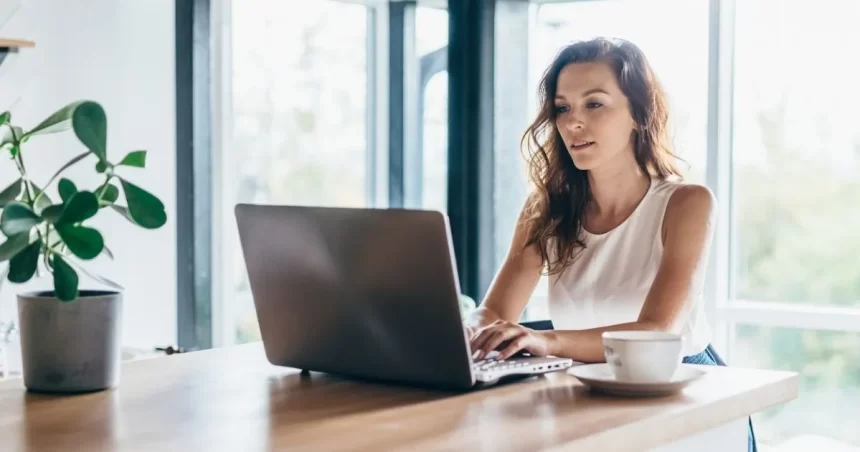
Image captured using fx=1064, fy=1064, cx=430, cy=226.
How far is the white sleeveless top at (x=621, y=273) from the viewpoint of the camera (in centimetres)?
215

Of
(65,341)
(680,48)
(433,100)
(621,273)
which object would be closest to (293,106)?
(433,100)

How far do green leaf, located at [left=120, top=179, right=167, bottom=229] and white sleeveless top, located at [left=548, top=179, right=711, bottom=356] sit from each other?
1068mm

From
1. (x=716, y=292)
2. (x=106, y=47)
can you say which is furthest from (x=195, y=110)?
(x=716, y=292)

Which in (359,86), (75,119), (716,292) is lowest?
(716,292)

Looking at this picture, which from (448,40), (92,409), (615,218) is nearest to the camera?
(92,409)

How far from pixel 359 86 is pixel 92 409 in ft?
10.3

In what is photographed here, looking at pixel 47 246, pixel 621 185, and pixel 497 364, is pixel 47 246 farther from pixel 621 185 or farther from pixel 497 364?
pixel 621 185

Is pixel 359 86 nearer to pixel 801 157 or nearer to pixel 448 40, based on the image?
pixel 448 40

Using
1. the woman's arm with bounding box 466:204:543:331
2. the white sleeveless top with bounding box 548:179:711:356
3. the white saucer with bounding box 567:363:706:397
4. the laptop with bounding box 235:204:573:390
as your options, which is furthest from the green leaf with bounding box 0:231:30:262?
the white sleeveless top with bounding box 548:179:711:356

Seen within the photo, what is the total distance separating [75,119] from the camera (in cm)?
139

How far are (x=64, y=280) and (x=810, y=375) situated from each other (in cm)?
278

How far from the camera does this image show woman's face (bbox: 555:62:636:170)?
2189 mm

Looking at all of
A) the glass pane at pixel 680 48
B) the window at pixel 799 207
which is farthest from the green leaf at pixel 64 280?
the window at pixel 799 207

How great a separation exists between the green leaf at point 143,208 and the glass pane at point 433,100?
2742mm
